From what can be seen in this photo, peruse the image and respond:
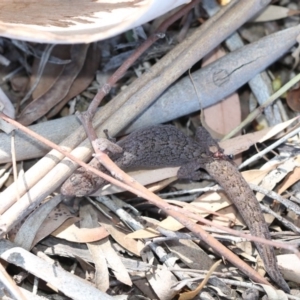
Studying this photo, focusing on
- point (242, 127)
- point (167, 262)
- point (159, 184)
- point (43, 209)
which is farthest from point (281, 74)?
point (43, 209)

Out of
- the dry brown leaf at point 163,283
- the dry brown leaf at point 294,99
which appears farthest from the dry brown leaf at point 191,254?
the dry brown leaf at point 294,99

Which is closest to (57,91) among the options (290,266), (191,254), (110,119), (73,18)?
(110,119)

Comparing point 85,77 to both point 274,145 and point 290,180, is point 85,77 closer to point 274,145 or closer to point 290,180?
point 274,145

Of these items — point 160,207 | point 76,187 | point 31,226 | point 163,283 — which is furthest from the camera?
point 76,187

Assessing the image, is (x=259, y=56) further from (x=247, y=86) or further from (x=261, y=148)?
(x=261, y=148)

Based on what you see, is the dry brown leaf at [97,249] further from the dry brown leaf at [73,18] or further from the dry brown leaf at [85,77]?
the dry brown leaf at [73,18]

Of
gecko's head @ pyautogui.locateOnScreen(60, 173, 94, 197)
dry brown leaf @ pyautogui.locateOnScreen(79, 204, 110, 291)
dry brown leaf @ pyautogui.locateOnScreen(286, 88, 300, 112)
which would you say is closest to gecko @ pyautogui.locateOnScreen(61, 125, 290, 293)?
gecko's head @ pyautogui.locateOnScreen(60, 173, 94, 197)
